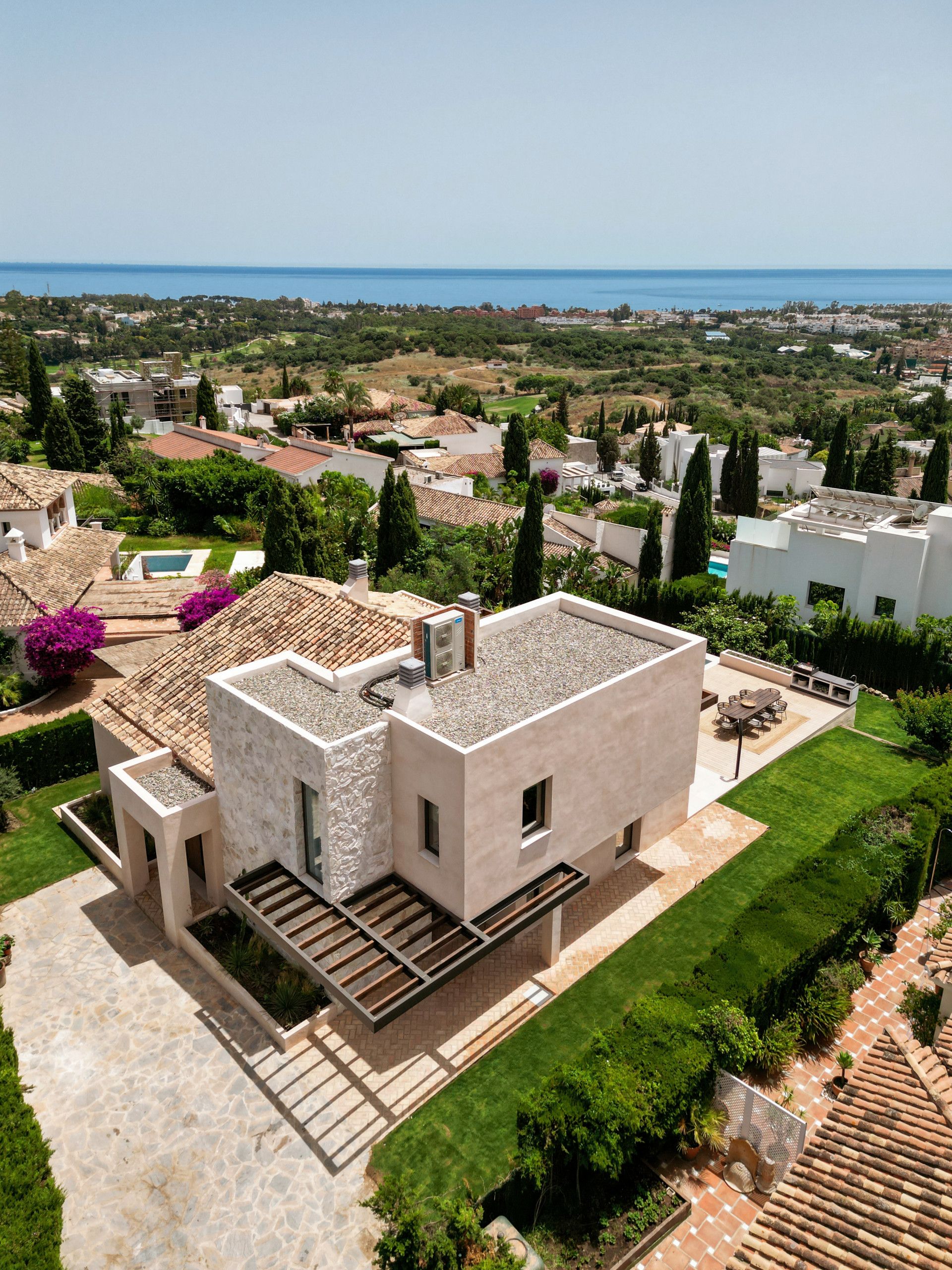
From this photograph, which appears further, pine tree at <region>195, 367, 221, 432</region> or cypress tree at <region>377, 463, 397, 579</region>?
pine tree at <region>195, 367, 221, 432</region>

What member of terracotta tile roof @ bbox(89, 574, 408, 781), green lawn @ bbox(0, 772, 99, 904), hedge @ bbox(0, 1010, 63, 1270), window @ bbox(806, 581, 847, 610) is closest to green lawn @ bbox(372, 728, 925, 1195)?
hedge @ bbox(0, 1010, 63, 1270)

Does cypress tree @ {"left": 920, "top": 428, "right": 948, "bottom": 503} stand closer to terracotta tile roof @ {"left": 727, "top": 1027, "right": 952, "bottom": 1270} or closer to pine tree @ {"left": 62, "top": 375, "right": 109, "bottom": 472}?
terracotta tile roof @ {"left": 727, "top": 1027, "right": 952, "bottom": 1270}

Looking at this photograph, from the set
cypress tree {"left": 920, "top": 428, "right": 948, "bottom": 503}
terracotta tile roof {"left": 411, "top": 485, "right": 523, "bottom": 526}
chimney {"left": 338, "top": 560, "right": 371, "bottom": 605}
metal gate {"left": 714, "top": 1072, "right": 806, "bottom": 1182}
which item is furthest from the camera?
cypress tree {"left": 920, "top": 428, "right": 948, "bottom": 503}

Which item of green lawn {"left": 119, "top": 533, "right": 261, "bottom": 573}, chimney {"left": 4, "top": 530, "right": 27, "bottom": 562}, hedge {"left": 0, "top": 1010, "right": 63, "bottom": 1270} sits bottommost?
green lawn {"left": 119, "top": 533, "right": 261, "bottom": 573}

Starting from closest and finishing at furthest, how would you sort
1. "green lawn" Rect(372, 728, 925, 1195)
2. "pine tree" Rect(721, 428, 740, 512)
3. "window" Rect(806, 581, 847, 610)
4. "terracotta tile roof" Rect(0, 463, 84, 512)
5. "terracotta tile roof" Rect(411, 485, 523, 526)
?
"green lawn" Rect(372, 728, 925, 1195)
"window" Rect(806, 581, 847, 610)
"terracotta tile roof" Rect(0, 463, 84, 512)
"terracotta tile roof" Rect(411, 485, 523, 526)
"pine tree" Rect(721, 428, 740, 512)

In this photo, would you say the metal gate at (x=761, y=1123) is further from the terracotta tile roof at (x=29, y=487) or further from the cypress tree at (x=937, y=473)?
the cypress tree at (x=937, y=473)
